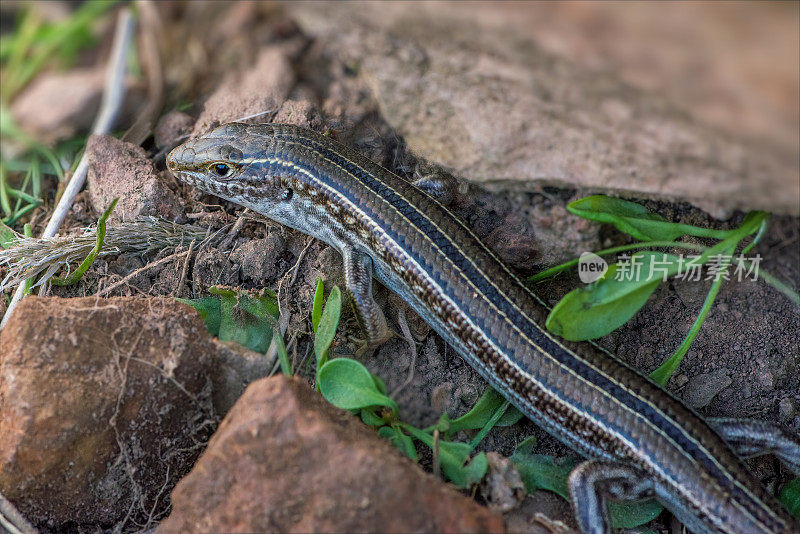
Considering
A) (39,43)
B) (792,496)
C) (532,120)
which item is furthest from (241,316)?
(39,43)

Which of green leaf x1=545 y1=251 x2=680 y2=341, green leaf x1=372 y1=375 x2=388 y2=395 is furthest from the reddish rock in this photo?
green leaf x1=545 y1=251 x2=680 y2=341

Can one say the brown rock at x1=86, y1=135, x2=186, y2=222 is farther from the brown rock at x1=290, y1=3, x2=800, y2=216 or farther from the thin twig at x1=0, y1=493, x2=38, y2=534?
the thin twig at x1=0, y1=493, x2=38, y2=534

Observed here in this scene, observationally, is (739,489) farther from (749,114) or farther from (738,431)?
(749,114)

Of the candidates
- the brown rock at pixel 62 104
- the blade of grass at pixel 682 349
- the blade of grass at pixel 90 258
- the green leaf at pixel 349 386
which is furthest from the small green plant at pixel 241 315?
the blade of grass at pixel 682 349

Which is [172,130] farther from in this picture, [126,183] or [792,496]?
[792,496]

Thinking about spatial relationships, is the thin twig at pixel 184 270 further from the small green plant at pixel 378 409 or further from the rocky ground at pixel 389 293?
the small green plant at pixel 378 409

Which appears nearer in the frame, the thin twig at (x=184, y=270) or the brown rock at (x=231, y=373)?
the brown rock at (x=231, y=373)
